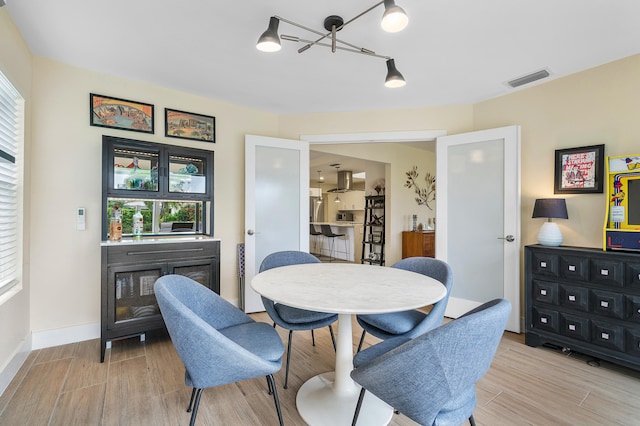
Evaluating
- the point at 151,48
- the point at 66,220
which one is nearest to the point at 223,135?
the point at 151,48

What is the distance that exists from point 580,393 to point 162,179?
147 inches

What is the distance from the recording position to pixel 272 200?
12.2 ft

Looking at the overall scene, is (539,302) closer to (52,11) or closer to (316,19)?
(316,19)

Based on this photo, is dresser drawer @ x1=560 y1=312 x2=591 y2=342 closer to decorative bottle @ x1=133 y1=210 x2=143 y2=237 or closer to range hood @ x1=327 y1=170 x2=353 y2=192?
decorative bottle @ x1=133 y1=210 x2=143 y2=237

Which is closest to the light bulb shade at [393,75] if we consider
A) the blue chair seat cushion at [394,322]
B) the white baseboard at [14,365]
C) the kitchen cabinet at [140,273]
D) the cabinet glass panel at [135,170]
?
the blue chair seat cushion at [394,322]

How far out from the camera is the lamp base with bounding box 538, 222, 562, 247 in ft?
8.96

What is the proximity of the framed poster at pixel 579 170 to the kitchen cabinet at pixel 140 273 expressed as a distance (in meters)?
3.39

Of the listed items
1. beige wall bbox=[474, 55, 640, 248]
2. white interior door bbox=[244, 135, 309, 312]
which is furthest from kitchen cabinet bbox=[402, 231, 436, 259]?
white interior door bbox=[244, 135, 309, 312]

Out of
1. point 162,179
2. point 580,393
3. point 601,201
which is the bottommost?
point 580,393

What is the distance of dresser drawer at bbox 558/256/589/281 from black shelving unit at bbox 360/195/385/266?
13.0 ft

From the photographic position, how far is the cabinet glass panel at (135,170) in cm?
284

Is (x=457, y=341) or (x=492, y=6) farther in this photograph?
(x=492, y=6)

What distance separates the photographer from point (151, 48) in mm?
2434

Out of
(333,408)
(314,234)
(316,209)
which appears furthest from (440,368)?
(316,209)
